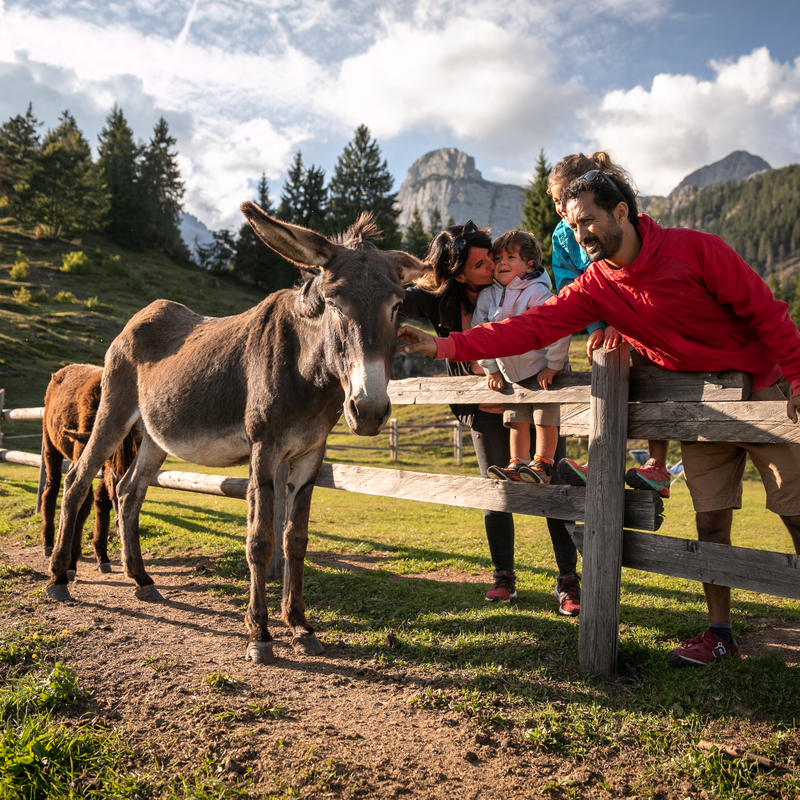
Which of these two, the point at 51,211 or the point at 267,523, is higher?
the point at 51,211

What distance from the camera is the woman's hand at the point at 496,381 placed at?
13.2 feet

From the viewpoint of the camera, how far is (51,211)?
165ft

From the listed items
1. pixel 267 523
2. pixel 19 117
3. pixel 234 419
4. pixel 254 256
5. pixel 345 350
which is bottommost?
pixel 267 523

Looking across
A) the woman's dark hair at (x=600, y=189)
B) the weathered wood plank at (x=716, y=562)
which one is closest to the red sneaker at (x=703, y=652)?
the weathered wood plank at (x=716, y=562)

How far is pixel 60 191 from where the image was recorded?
163 ft

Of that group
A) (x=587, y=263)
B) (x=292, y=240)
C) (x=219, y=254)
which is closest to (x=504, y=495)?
(x=587, y=263)

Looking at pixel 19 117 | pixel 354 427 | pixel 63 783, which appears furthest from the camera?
pixel 19 117

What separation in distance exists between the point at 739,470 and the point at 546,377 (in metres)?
1.33

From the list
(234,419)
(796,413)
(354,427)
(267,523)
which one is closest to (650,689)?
(796,413)

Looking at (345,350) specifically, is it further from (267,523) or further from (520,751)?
(520,751)

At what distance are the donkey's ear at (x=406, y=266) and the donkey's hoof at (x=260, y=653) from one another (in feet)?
8.94

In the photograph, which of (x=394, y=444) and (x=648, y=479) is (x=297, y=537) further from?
(x=394, y=444)

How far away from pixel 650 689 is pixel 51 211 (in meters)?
61.6

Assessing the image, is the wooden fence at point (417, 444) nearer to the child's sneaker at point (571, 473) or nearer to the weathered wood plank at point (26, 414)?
the weathered wood plank at point (26, 414)
